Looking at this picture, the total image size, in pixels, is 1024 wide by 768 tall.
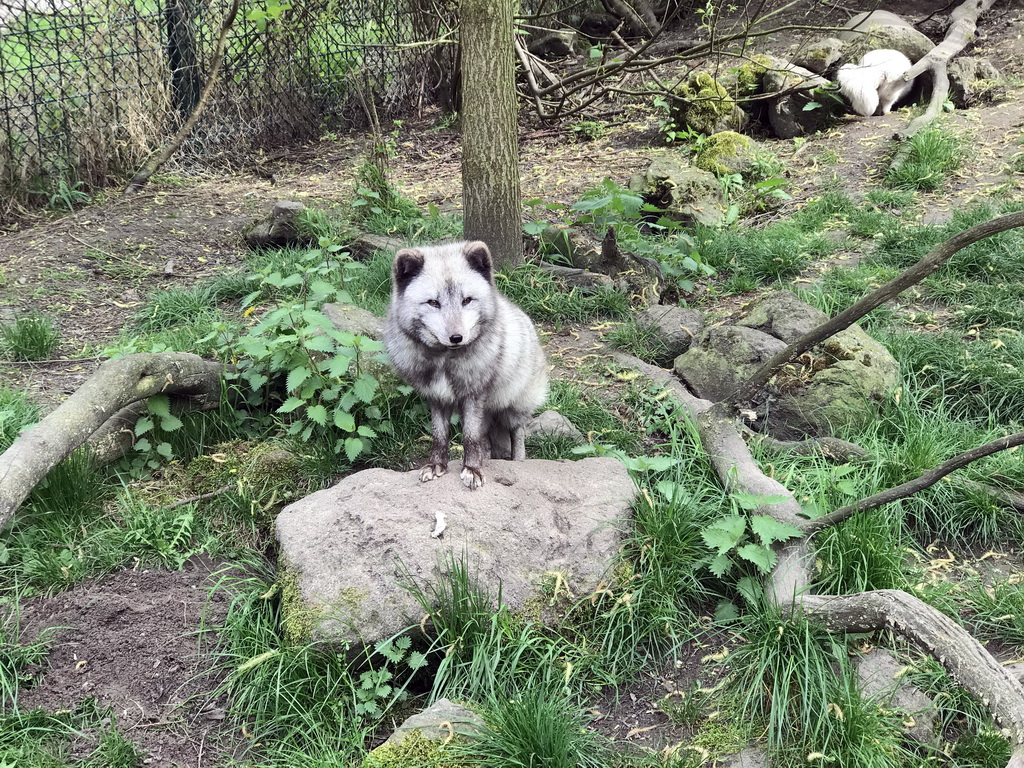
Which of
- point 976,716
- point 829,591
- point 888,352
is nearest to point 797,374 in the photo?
point 888,352

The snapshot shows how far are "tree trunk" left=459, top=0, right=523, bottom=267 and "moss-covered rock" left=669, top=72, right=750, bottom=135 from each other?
381cm

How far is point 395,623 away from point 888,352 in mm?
3337

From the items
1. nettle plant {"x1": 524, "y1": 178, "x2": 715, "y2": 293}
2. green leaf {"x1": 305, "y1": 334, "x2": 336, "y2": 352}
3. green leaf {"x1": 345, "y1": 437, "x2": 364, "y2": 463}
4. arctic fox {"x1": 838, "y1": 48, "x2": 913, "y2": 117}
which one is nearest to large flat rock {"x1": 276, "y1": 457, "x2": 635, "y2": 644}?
green leaf {"x1": 345, "y1": 437, "x2": 364, "y2": 463}

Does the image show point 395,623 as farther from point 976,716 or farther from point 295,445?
point 976,716

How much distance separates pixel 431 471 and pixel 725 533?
1346mm

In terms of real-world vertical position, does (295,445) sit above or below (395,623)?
above

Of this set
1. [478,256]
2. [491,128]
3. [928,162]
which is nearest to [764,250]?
[928,162]

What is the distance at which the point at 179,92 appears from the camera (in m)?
8.41

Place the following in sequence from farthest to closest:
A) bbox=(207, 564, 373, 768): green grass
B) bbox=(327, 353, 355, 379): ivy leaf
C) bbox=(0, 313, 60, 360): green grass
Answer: bbox=(0, 313, 60, 360): green grass < bbox=(327, 353, 355, 379): ivy leaf < bbox=(207, 564, 373, 768): green grass

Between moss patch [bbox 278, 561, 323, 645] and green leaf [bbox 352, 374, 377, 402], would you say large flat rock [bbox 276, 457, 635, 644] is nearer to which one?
moss patch [bbox 278, 561, 323, 645]

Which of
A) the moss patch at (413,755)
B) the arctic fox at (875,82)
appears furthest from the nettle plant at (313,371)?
the arctic fox at (875,82)

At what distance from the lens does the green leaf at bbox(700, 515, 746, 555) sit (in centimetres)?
317

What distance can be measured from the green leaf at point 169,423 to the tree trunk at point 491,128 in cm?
255

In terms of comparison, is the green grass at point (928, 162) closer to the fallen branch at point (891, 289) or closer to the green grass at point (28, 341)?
the fallen branch at point (891, 289)
